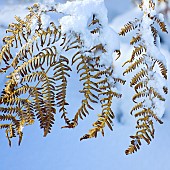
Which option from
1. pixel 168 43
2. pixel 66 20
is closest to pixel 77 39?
pixel 66 20

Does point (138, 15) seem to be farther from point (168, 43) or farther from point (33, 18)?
point (33, 18)

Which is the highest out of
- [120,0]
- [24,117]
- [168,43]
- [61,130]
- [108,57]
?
[120,0]

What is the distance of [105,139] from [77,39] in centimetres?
155

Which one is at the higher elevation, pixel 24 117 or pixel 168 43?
pixel 168 43

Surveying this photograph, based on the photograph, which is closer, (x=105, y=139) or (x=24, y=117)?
(x=24, y=117)

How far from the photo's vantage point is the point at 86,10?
1.42 meters

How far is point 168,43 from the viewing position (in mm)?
2832

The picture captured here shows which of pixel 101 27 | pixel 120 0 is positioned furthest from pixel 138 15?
pixel 101 27

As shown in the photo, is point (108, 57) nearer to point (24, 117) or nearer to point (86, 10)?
point (86, 10)

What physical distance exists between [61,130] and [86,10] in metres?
1.54

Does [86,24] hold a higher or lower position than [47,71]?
higher

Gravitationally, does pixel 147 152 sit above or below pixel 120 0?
below

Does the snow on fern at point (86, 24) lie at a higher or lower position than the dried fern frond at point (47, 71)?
higher

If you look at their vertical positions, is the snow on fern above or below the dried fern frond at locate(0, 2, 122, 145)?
above
